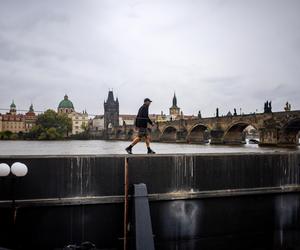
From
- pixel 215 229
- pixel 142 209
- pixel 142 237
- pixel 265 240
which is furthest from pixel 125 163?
pixel 265 240

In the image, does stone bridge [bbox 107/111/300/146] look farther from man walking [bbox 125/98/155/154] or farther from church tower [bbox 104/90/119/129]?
church tower [bbox 104/90/119/129]

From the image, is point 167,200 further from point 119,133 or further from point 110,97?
point 110,97

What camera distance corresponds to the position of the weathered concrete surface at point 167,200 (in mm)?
6059

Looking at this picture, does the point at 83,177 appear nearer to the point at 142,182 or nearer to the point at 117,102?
the point at 142,182

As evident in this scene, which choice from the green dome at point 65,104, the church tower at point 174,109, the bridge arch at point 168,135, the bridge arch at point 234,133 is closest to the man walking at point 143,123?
the bridge arch at point 234,133

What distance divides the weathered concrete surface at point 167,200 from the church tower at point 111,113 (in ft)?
467

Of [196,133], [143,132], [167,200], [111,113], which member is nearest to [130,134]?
[196,133]

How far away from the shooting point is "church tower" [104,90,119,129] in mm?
150625

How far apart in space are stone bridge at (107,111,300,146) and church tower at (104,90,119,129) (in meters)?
67.3

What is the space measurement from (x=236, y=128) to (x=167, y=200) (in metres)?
52.7

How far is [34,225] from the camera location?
6.05 m

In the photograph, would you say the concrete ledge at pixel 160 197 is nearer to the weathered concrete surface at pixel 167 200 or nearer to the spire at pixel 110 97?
the weathered concrete surface at pixel 167 200

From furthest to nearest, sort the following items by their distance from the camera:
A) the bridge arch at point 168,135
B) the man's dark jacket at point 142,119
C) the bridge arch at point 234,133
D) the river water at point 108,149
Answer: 1. the bridge arch at point 168,135
2. the bridge arch at point 234,133
3. the river water at point 108,149
4. the man's dark jacket at point 142,119

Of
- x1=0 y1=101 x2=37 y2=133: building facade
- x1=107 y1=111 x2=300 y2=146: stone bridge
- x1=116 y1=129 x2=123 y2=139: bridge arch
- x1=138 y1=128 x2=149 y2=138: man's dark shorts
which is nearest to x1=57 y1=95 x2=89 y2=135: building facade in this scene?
x1=0 y1=101 x2=37 y2=133: building facade
